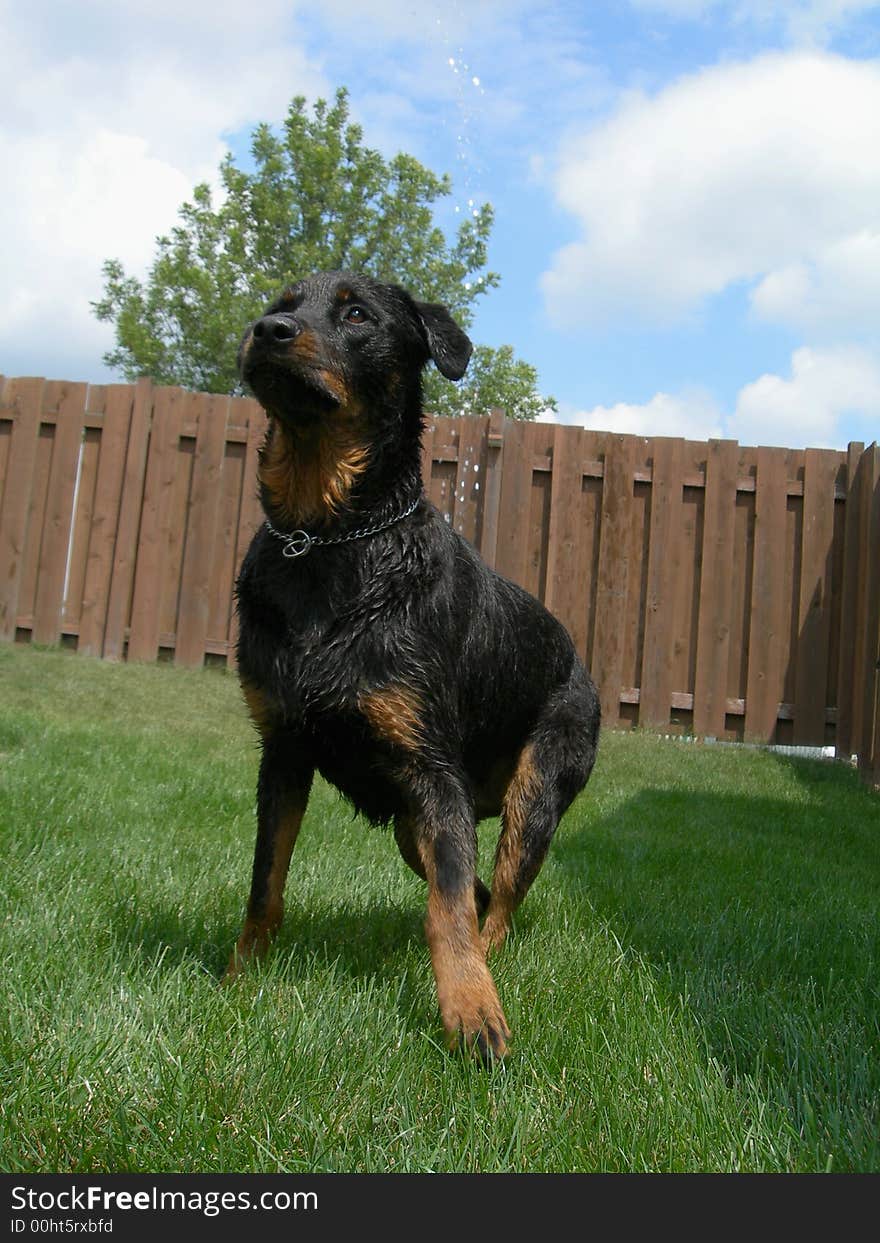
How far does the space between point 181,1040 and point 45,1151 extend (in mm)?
436

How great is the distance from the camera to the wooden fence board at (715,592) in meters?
8.41

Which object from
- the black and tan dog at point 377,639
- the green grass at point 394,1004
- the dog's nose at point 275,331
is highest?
the dog's nose at point 275,331

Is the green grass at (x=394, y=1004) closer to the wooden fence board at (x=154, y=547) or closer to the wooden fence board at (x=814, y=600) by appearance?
the wooden fence board at (x=814, y=600)

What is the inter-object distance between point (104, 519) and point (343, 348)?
6932 mm

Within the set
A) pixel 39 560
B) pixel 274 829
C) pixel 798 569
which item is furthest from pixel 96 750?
pixel 798 569

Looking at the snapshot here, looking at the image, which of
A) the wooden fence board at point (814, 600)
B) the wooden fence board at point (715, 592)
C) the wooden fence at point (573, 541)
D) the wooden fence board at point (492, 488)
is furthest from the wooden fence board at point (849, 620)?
the wooden fence board at point (492, 488)

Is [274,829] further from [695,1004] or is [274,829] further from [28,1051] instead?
[695,1004]

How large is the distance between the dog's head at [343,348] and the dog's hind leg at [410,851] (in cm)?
117

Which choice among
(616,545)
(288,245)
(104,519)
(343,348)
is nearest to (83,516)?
(104,519)

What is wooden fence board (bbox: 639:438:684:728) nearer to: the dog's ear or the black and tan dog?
the black and tan dog

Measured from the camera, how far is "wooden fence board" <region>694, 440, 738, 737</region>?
8.41 metres

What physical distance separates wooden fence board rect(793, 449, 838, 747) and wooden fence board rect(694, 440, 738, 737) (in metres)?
0.60

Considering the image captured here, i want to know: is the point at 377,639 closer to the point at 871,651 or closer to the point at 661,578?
the point at 871,651

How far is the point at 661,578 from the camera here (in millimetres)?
8508
